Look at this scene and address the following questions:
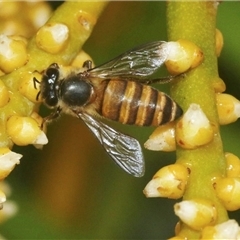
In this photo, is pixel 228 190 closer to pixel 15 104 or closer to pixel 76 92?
pixel 15 104

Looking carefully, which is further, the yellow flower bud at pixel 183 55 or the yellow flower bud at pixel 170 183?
the yellow flower bud at pixel 183 55

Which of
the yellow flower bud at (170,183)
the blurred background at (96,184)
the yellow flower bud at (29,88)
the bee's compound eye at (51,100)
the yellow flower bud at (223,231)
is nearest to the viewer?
the yellow flower bud at (223,231)

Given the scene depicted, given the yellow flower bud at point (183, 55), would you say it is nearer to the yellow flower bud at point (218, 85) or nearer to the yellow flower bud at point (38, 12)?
the yellow flower bud at point (218, 85)

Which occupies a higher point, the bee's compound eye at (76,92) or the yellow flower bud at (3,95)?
the yellow flower bud at (3,95)

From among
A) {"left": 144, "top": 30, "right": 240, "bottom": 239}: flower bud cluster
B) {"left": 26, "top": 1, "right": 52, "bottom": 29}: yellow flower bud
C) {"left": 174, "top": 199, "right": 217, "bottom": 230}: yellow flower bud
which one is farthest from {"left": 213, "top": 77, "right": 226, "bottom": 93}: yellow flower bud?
{"left": 26, "top": 1, "right": 52, "bottom": 29}: yellow flower bud

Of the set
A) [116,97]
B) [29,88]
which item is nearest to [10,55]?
[29,88]

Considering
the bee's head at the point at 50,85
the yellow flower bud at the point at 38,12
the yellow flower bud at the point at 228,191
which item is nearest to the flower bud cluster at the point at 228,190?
the yellow flower bud at the point at 228,191

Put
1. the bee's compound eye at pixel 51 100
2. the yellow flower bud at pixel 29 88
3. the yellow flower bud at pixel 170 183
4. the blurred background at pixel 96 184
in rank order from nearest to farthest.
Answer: the yellow flower bud at pixel 170 183 < the yellow flower bud at pixel 29 88 < the bee's compound eye at pixel 51 100 < the blurred background at pixel 96 184

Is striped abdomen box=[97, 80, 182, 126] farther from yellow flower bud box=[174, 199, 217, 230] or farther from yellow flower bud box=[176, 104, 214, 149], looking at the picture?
yellow flower bud box=[174, 199, 217, 230]
